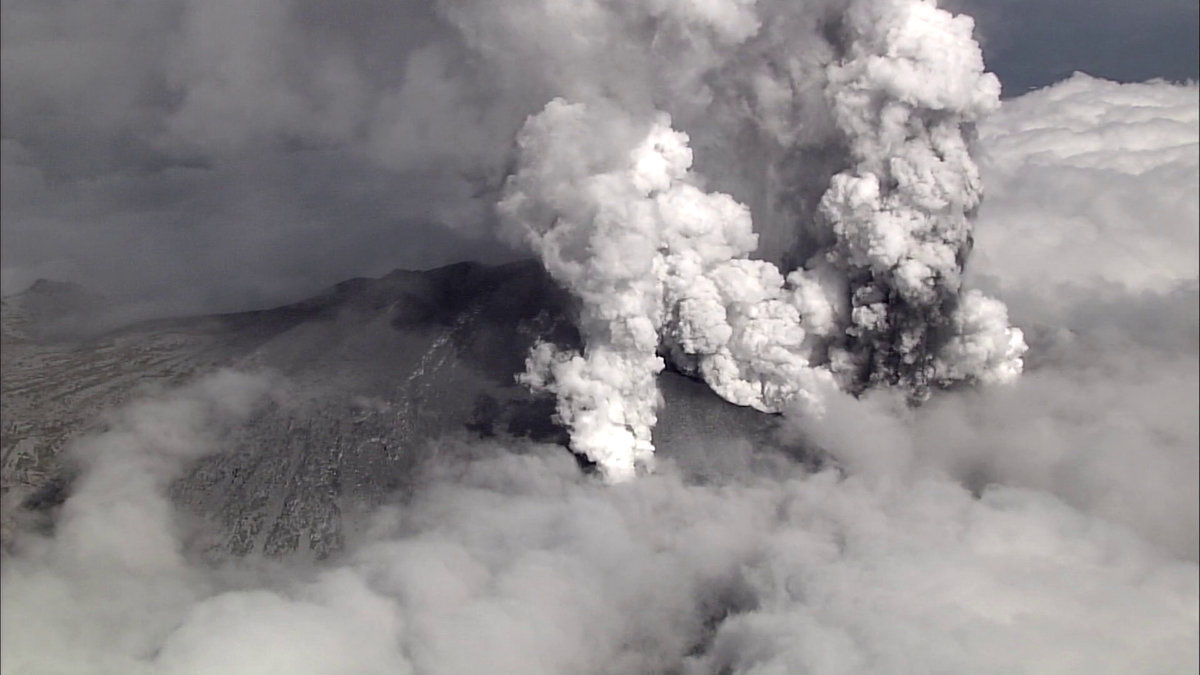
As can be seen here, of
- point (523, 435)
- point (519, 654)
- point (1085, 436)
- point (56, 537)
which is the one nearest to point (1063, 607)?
point (1085, 436)

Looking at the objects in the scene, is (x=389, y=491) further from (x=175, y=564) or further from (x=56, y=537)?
(x=56, y=537)

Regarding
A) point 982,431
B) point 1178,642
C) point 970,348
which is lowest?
point 1178,642

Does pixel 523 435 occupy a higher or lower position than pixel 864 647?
higher

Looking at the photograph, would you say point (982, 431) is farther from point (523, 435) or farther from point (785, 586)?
point (523, 435)

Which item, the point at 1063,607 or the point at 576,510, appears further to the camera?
the point at 576,510

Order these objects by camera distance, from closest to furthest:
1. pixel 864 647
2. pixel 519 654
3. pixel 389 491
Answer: pixel 864 647, pixel 519 654, pixel 389 491

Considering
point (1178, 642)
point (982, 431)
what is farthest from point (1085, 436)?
point (982, 431)

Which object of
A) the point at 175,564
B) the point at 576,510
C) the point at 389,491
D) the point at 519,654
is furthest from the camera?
the point at 389,491
